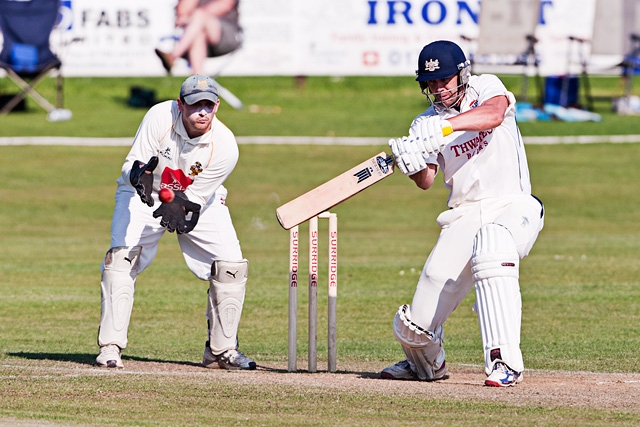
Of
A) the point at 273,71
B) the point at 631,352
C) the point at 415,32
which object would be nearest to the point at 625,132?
the point at 415,32

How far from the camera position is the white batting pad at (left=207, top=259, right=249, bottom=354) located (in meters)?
7.94

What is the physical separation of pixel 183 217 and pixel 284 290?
438cm

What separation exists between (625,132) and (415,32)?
474cm

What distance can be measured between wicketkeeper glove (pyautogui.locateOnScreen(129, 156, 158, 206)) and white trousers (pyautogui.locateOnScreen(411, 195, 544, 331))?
5.67 feet

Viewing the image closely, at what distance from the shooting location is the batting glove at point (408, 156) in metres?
6.77

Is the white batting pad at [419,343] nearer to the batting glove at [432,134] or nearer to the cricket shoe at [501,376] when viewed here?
the cricket shoe at [501,376]

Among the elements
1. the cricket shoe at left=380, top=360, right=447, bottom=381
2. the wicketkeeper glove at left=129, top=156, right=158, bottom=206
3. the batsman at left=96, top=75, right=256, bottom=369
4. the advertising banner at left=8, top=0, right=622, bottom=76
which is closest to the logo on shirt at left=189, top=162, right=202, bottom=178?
the batsman at left=96, top=75, right=256, bottom=369

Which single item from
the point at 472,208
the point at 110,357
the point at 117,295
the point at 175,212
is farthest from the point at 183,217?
the point at 472,208

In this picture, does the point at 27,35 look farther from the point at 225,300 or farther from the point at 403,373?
the point at 403,373

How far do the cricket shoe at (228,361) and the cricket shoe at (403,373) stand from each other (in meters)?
0.95

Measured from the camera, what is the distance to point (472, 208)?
7.04 m

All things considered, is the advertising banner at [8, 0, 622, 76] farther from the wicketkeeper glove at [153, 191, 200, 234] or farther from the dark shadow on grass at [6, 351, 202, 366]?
the wicketkeeper glove at [153, 191, 200, 234]

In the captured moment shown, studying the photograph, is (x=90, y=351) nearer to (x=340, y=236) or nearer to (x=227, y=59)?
(x=340, y=236)

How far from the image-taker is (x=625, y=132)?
78.1ft
